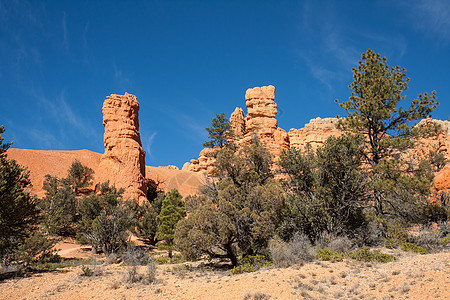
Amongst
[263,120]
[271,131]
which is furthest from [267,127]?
[263,120]

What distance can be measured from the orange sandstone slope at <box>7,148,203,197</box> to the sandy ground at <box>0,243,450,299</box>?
3242 cm

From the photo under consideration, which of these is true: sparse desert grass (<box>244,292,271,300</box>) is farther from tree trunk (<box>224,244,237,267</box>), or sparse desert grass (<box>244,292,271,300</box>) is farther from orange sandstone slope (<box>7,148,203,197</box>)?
orange sandstone slope (<box>7,148,203,197</box>)

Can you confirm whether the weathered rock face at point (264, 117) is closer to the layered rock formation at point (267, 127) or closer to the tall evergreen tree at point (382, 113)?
the layered rock formation at point (267, 127)

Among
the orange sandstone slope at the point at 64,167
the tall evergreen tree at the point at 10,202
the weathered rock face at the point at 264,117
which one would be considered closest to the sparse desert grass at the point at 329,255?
the tall evergreen tree at the point at 10,202

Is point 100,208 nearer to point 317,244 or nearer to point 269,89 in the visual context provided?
point 317,244

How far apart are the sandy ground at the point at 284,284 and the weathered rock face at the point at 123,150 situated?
982 inches

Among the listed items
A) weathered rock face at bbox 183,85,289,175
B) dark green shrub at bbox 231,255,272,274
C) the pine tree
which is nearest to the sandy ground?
dark green shrub at bbox 231,255,272,274

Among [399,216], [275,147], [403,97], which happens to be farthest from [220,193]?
[275,147]

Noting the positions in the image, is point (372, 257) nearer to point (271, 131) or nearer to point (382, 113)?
point (382, 113)

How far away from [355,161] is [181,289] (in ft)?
37.4

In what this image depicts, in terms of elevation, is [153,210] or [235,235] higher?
[153,210]

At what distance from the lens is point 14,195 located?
13688 millimetres

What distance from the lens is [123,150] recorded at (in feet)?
128

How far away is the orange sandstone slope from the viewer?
156ft
